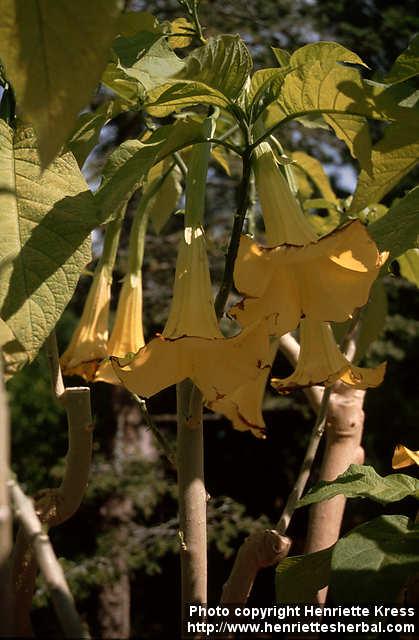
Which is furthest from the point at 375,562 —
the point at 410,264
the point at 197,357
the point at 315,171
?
the point at 315,171

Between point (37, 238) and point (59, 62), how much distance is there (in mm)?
178

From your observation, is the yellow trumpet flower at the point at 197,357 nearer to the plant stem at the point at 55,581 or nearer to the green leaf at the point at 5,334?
the green leaf at the point at 5,334

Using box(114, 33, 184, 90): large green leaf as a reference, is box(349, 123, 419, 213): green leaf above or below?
below

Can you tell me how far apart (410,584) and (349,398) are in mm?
397

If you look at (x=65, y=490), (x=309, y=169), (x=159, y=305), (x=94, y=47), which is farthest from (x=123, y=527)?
(x=94, y=47)

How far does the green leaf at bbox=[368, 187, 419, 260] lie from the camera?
69 cm

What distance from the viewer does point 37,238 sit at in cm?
53

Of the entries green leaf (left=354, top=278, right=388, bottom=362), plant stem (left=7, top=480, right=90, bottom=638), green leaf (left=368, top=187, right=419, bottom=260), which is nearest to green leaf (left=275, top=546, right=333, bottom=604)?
green leaf (left=368, top=187, right=419, bottom=260)

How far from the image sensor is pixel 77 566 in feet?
10.7

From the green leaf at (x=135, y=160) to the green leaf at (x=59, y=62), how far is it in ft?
0.62

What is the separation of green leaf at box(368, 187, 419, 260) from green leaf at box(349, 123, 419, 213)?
0.09 ft

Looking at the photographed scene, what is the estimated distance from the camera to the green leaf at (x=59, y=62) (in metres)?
0.38

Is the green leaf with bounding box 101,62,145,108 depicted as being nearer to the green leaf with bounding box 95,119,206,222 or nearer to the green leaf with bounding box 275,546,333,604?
the green leaf with bounding box 95,119,206,222

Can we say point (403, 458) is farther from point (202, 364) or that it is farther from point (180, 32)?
point (180, 32)
